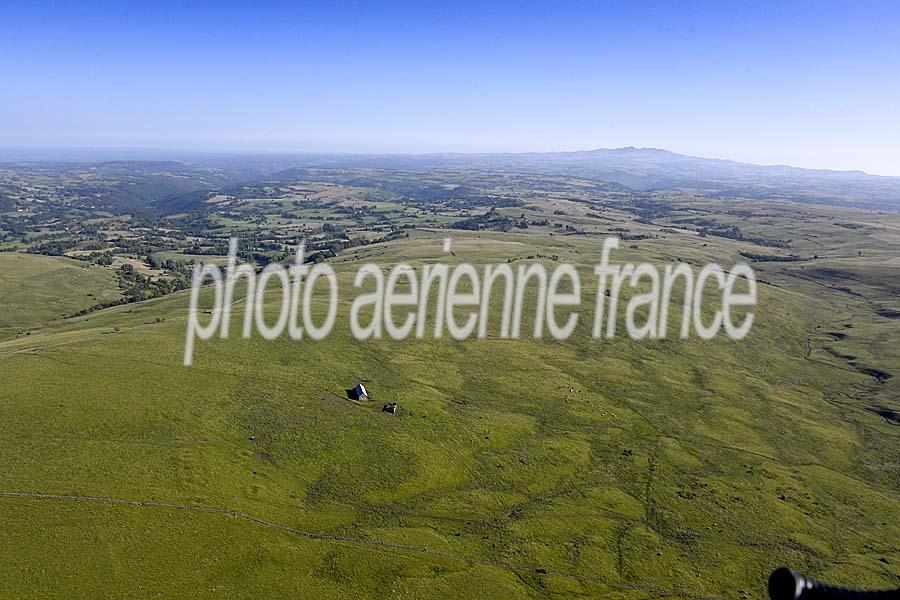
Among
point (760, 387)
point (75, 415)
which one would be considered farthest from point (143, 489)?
point (760, 387)

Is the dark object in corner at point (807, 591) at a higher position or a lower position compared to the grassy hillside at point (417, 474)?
higher

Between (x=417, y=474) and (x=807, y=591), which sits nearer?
(x=807, y=591)

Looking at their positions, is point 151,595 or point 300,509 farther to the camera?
point 300,509

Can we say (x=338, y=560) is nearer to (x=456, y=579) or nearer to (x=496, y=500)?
(x=456, y=579)

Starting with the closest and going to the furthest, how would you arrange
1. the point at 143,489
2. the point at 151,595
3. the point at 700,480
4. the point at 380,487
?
1. the point at 151,595
2. the point at 143,489
3. the point at 380,487
4. the point at 700,480

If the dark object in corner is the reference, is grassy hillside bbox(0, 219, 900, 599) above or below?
below

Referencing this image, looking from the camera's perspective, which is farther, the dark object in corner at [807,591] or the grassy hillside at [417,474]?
the grassy hillside at [417,474]

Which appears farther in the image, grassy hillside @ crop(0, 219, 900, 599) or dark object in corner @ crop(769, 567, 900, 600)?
grassy hillside @ crop(0, 219, 900, 599)

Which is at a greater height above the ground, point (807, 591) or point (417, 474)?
point (807, 591)
